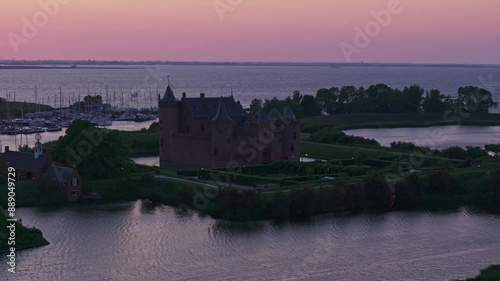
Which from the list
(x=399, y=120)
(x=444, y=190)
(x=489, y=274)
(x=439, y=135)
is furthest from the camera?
(x=399, y=120)

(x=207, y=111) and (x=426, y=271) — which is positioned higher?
(x=207, y=111)

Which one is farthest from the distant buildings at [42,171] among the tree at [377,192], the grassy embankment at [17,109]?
the grassy embankment at [17,109]

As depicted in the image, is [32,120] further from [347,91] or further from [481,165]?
[481,165]

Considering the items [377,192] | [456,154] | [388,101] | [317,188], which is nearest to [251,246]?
[317,188]

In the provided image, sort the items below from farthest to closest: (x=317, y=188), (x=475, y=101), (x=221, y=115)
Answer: (x=475, y=101) → (x=221, y=115) → (x=317, y=188)

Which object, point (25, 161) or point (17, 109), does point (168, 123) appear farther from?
point (17, 109)

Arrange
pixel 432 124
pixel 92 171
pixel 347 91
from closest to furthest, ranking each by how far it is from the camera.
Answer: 1. pixel 92 171
2. pixel 432 124
3. pixel 347 91

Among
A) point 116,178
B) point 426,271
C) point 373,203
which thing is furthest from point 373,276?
point 116,178
